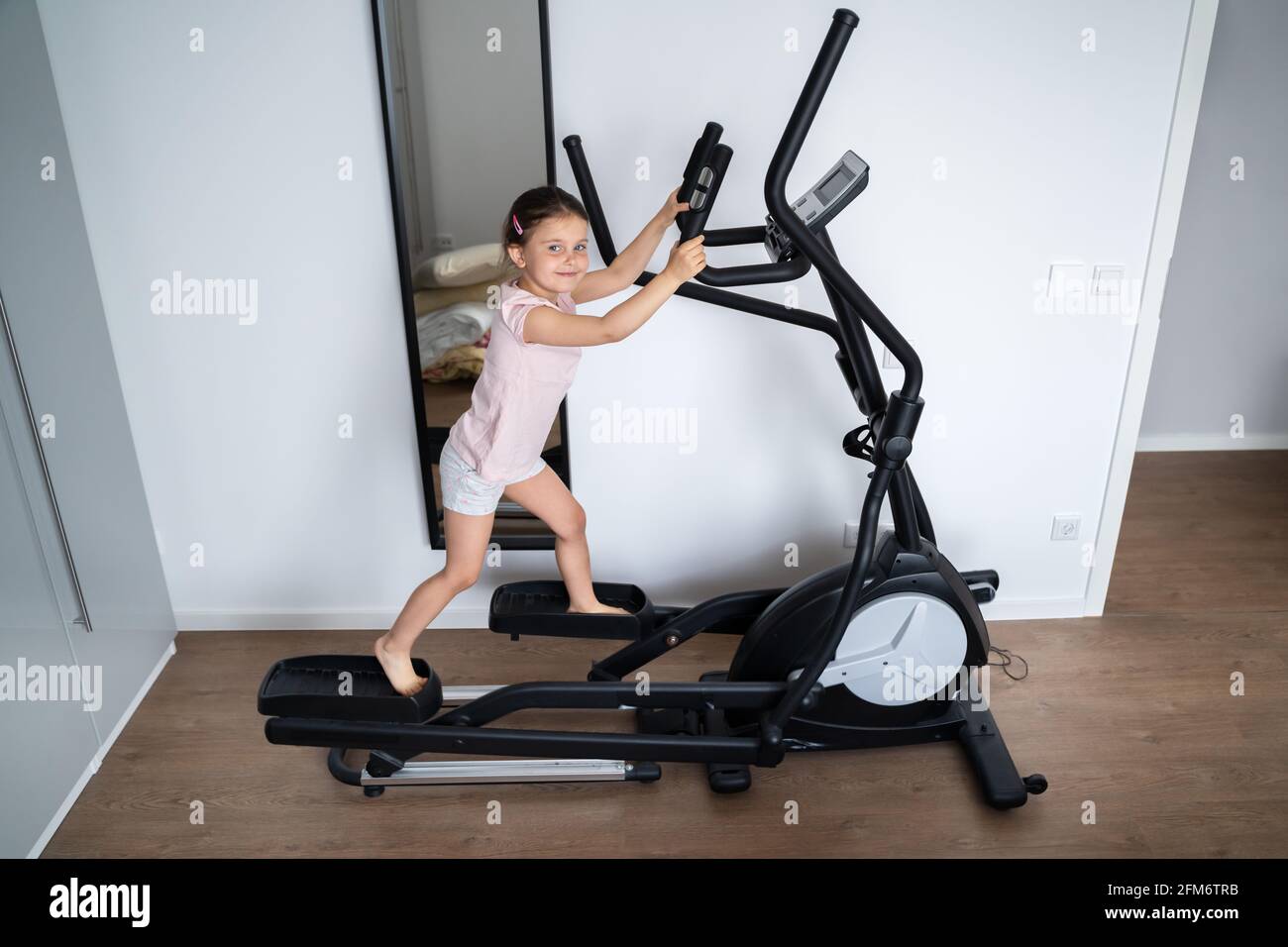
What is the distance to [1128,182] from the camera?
2252mm

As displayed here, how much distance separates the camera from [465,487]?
2.01 meters

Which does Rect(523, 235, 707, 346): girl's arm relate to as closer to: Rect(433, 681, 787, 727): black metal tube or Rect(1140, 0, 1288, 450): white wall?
Rect(433, 681, 787, 727): black metal tube

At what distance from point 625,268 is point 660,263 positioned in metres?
0.28

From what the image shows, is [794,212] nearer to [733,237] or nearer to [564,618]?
[733,237]

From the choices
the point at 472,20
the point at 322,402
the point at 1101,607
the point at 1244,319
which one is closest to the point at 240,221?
the point at 322,402

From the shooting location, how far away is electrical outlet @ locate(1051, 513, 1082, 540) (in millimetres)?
2588

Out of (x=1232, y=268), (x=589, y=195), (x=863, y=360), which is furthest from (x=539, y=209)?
(x=1232, y=268)

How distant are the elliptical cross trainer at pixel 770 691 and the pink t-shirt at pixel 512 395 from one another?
0.26 meters

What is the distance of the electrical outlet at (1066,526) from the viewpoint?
259 cm

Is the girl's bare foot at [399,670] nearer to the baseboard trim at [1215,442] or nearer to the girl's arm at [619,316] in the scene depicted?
the girl's arm at [619,316]

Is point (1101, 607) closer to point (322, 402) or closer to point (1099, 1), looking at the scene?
point (1099, 1)

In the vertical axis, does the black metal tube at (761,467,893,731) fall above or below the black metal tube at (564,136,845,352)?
below

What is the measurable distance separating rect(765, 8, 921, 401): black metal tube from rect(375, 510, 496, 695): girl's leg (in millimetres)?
866

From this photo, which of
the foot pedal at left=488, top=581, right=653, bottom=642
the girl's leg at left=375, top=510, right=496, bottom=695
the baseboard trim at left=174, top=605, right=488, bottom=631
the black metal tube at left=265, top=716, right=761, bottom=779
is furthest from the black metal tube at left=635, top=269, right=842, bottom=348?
the baseboard trim at left=174, top=605, right=488, bottom=631
